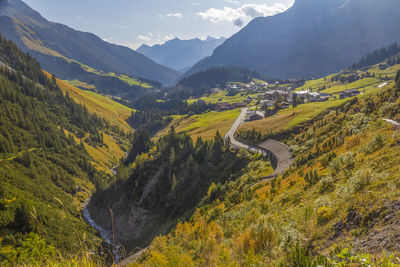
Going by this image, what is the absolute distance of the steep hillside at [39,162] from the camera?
190ft

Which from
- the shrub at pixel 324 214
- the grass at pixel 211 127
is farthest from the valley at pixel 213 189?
the grass at pixel 211 127

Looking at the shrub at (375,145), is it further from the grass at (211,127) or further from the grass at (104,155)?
the grass at (104,155)

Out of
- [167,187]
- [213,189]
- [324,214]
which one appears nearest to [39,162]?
[167,187]

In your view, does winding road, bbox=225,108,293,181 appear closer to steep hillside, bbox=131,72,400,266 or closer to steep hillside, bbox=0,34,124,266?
steep hillside, bbox=131,72,400,266

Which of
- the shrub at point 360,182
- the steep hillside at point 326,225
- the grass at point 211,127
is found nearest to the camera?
the steep hillside at point 326,225

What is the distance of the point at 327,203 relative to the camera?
1766 centimetres

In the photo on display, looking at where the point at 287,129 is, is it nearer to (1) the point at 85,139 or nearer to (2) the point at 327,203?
(2) the point at 327,203

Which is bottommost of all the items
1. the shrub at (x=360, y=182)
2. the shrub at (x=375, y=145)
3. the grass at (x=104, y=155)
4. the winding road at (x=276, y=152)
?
the grass at (x=104, y=155)

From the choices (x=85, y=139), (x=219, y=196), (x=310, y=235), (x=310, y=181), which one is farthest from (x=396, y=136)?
(x=85, y=139)

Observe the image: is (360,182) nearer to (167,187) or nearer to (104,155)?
(167,187)

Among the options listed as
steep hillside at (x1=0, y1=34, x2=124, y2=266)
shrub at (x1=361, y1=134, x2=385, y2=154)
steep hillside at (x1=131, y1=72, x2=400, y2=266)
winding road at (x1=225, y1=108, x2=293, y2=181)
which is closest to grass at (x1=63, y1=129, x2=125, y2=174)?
steep hillside at (x1=0, y1=34, x2=124, y2=266)

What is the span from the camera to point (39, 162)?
4616 inches

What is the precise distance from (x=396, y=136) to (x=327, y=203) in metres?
14.5

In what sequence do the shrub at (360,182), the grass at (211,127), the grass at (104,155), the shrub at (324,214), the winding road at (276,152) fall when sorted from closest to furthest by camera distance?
the shrub at (324,214), the shrub at (360,182), the winding road at (276,152), the grass at (211,127), the grass at (104,155)
